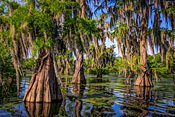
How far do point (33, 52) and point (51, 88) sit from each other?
2633 mm

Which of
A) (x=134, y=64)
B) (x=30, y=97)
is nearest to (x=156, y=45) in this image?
(x=134, y=64)

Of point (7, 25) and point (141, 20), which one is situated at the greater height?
point (141, 20)

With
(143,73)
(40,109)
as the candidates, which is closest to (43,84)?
(40,109)

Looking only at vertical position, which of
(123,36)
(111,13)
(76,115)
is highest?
(111,13)

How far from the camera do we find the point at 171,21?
17953 mm

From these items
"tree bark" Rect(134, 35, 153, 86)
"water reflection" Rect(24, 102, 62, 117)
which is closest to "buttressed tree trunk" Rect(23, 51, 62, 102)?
"water reflection" Rect(24, 102, 62, 117)

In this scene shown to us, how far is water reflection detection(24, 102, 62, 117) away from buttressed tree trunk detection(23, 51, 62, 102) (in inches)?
18.7

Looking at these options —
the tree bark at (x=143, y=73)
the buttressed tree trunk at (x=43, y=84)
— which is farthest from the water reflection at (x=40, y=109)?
the tree bark at (x=143, y=73)

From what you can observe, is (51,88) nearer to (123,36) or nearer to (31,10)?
(31,10)

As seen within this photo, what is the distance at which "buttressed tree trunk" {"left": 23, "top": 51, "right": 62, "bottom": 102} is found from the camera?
9.76m

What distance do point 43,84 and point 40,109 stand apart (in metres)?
1.85

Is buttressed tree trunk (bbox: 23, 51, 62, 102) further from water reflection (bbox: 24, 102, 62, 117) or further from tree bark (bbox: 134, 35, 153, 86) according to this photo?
tree bark (bbox: 134, 35, 153, 86)

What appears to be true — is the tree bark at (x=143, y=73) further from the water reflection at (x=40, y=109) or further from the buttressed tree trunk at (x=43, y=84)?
the water reflection at (x=40, y=109)

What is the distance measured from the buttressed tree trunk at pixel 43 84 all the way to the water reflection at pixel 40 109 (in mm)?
476
